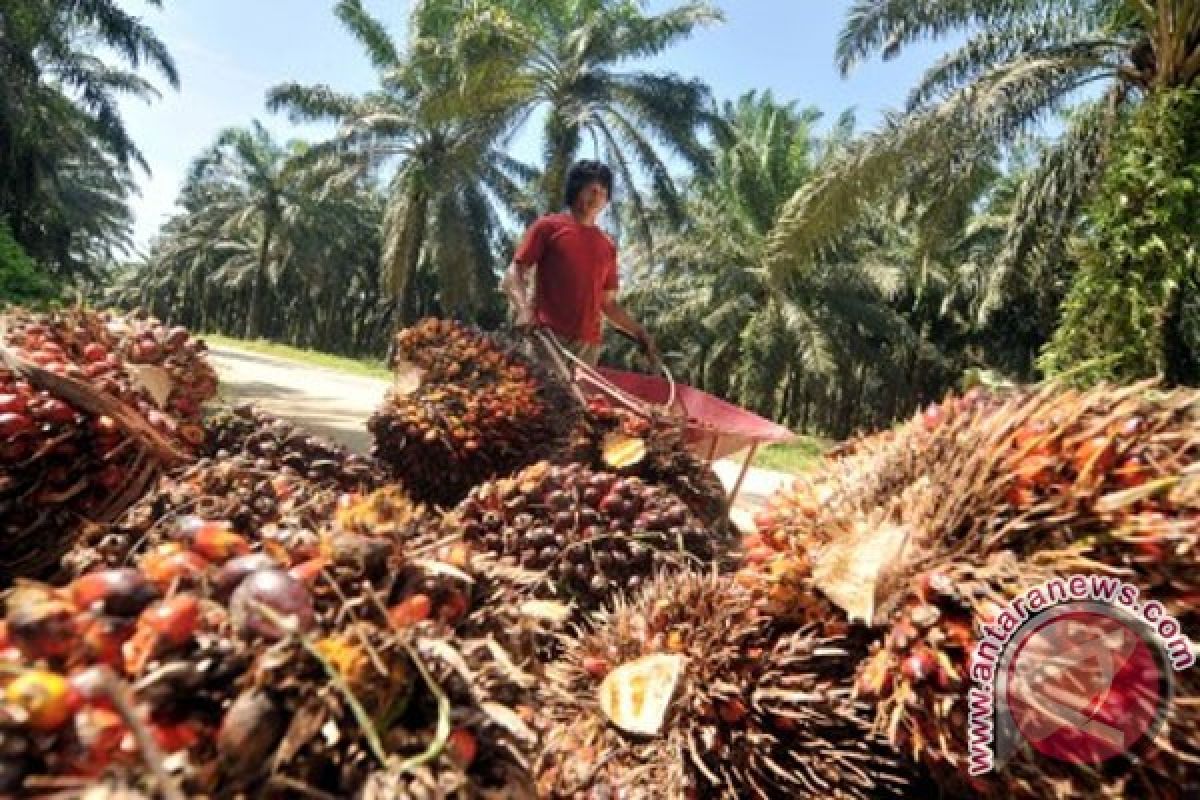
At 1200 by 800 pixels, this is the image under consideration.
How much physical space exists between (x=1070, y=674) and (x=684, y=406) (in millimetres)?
2760

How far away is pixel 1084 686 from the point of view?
1.33 metres

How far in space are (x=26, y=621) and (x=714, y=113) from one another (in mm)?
21064

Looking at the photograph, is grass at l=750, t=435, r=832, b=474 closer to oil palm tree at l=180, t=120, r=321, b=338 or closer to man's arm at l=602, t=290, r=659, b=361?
man's arm at l=602, t=290, r=659, b=361

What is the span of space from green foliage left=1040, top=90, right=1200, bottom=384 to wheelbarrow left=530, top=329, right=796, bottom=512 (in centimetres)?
702

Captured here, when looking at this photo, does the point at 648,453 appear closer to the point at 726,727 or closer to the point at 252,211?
the point at 726,727

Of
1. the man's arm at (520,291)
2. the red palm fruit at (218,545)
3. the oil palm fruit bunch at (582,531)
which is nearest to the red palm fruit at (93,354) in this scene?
the oil palm fruit bunch at (582,531)

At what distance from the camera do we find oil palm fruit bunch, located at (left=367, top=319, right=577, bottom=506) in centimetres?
334

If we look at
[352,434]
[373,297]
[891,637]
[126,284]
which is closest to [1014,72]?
[352,434]

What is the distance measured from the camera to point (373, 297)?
50.2 meters

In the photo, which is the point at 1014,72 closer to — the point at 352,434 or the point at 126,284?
the point at 352,434

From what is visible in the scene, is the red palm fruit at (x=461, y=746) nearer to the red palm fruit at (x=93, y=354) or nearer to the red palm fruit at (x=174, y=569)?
the red palm fruit at (x=174, y=569)

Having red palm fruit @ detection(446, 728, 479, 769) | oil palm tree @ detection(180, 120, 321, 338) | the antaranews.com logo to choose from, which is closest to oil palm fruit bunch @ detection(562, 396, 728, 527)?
the antaranews.com logo

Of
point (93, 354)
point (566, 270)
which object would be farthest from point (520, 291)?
point (93, 354)

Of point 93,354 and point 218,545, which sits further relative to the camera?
point 93,354
